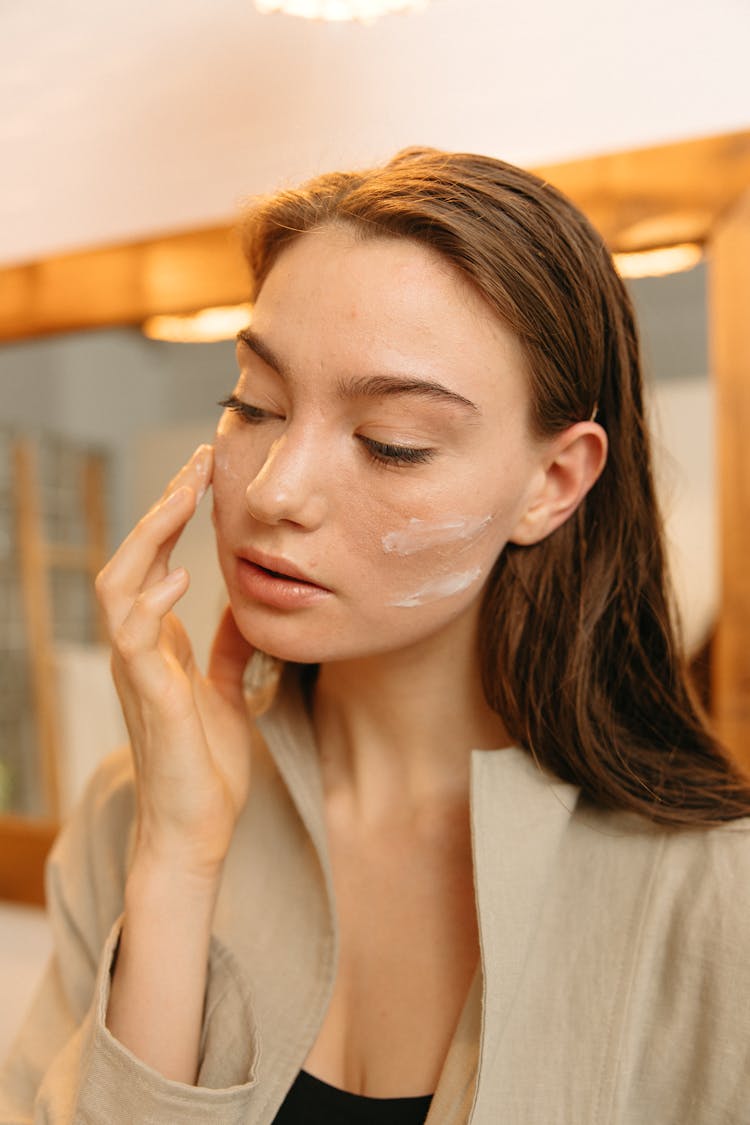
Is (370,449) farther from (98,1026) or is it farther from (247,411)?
(98,1026)

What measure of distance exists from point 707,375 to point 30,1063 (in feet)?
2.47

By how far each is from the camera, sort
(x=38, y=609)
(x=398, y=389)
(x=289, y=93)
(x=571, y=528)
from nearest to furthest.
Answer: (x=398, y=389)
(x=571, y=528)
(x=289, y=93)
(x=38, y=609)

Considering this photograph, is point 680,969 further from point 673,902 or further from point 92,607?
point 92,607

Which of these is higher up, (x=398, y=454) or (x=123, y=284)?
(x=123, y=284)

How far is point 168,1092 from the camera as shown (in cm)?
64

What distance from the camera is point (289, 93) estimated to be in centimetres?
110

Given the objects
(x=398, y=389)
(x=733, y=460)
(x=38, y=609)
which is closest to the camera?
(x=398, y=389)

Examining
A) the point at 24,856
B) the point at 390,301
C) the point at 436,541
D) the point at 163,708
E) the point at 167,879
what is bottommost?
the point at 24,856

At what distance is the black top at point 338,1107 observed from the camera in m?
0.65

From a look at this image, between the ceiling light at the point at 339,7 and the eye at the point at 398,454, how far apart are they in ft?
1.74

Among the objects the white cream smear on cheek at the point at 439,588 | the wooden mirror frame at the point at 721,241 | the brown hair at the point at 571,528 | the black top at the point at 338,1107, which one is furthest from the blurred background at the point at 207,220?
the black top at the point at 338,1107

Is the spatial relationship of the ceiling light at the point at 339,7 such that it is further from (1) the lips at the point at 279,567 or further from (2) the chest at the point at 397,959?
(2) the chest at the point at 397,959

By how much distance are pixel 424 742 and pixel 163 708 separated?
0.64 ft

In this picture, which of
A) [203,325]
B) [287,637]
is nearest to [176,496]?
[287,637]
